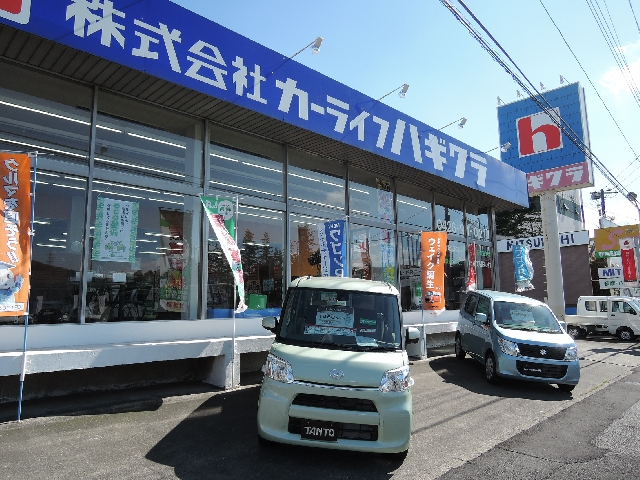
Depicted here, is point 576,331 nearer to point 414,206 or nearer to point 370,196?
point 414,206

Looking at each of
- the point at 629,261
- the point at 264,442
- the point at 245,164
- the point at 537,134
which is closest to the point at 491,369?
the point at 264,442

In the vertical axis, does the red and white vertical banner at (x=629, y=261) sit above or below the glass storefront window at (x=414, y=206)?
below

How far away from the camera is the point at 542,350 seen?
Answer: 28.7 ft

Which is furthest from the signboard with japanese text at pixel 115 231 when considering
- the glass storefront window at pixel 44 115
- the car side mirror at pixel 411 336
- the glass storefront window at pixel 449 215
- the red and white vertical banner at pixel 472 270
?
the red and white vertical banner at pixel 472 270

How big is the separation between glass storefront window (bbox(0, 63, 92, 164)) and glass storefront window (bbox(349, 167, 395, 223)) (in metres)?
6.78

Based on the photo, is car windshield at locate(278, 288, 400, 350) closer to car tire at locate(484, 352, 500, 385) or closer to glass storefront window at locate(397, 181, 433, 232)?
car tire at locate(484, 352, 500, 385)

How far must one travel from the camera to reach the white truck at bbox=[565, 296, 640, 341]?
1878cm

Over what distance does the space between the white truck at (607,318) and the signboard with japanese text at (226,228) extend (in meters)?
16.9

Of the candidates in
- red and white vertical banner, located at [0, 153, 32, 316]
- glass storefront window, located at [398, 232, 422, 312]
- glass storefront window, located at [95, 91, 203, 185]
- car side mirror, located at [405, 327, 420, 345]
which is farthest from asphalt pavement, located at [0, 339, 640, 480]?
glass storefront window, located at [398, 232, 422, 312]

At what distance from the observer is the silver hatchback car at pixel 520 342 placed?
8609 mm

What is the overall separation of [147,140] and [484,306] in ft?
28.1

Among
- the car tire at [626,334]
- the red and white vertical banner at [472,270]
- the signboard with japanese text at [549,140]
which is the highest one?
the signboard with japanese text at [549,140]

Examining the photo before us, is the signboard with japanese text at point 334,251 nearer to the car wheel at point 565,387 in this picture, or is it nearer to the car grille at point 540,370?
the car grille at point 540,370

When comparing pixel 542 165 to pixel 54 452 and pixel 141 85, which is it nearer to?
pixel 141 85
